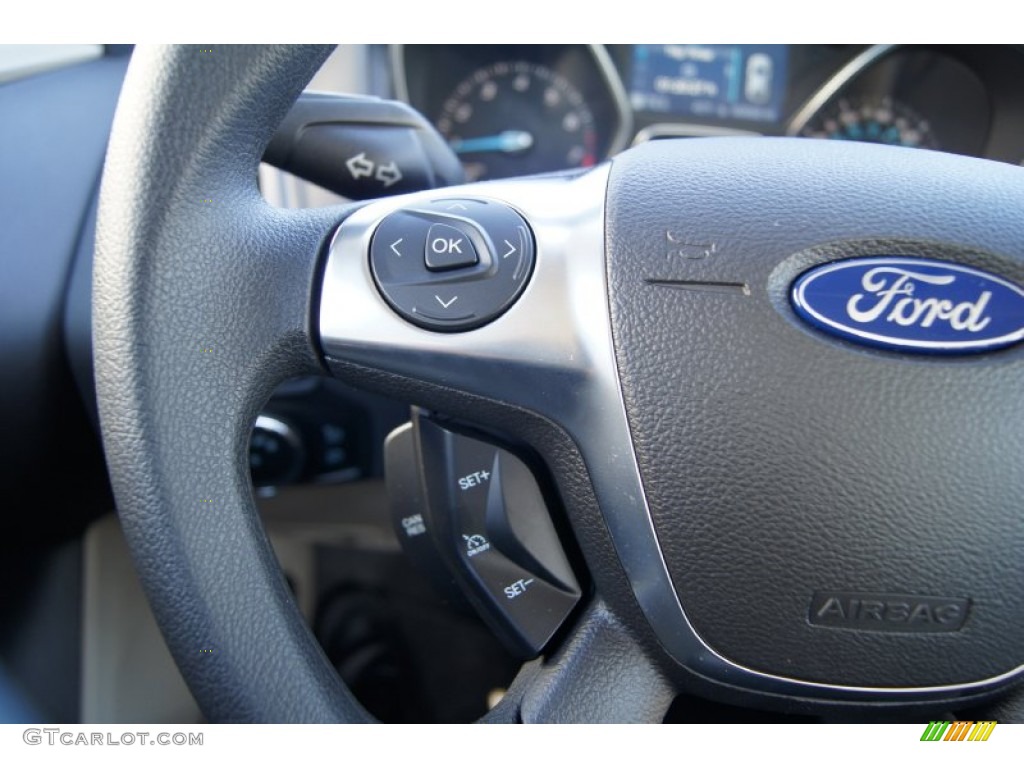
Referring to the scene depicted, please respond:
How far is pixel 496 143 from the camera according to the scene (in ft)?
4.83

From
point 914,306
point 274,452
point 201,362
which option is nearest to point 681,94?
point 274,452

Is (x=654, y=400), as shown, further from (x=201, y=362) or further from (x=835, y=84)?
(x=835, y=84)

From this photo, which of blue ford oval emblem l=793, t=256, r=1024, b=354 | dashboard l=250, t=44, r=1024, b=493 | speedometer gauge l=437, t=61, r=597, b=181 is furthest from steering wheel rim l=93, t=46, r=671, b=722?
speedometer gauge l=437, t=61, r=597, b=181

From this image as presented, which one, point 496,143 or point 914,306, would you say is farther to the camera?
point 496,143

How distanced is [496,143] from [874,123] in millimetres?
627

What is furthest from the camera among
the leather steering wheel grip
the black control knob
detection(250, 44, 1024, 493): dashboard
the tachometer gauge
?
the tachometer gauge

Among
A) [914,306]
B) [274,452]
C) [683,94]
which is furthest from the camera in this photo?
[683,94]

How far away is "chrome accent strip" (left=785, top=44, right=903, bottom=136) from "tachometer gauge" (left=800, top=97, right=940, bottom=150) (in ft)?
0.09

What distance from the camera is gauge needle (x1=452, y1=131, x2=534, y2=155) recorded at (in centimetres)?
147

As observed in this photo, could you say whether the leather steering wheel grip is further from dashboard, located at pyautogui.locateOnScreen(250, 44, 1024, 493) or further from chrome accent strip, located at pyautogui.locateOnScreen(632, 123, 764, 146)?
chrome accent strip, located at pyautogui.locateOnScreen(632, 123, 764, 146)
